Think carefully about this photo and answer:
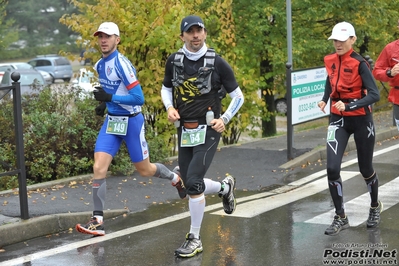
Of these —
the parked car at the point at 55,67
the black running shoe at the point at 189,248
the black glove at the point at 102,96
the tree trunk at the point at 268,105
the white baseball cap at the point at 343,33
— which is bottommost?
the parked car at the point at 55,67

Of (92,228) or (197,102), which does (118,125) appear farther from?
(197,102)

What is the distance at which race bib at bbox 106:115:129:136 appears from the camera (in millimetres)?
7488

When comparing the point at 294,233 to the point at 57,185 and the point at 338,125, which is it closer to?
the point at 338,125

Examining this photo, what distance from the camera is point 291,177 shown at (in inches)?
423

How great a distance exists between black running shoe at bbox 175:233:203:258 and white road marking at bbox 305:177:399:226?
1.66 meters

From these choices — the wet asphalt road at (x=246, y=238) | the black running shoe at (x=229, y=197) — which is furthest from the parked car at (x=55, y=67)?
the black running shoe at (x=229, y=197)

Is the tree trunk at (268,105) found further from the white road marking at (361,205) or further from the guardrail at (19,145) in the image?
the guardrail at (19,145)

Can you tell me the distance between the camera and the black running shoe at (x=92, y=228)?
23.4ft

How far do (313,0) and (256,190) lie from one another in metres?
9.89

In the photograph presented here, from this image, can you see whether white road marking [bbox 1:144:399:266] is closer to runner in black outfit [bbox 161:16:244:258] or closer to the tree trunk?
runner in black outfit [bbox 161:16:244:258]

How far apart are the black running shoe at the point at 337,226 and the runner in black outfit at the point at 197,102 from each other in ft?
4.27

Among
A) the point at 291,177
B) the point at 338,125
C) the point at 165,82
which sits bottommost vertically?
the point at 291,177

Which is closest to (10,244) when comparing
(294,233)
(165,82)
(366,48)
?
(165,82)

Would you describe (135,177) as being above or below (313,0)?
below
